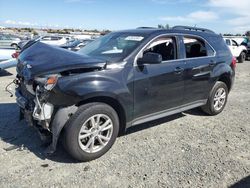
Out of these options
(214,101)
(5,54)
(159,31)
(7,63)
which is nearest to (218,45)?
(214,101)

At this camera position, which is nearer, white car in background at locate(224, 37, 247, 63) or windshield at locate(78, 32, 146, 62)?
windshield at locate(78, 32, 146, 62)

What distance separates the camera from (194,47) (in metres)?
5.33

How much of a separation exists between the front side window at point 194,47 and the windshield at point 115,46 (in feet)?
3.35

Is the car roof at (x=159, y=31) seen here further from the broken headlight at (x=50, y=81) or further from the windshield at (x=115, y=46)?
the broken headlight at (x=50, y=81)

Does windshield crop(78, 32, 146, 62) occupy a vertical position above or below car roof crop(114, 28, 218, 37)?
below

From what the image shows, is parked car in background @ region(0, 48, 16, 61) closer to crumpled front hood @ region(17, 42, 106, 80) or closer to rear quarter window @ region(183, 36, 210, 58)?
crumpled front hood @ region(17, 42, 106, 80)

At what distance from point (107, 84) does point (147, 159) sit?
1.21 meters

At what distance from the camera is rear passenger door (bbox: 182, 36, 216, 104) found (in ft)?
16.5

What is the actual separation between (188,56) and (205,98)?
1.07 meters

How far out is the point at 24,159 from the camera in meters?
3.82

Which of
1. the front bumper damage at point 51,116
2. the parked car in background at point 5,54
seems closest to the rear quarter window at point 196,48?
the front bumper damage at point 51,116

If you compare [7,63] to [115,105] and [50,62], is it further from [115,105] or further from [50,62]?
[115,105]

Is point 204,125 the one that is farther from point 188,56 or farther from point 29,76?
point 29,76

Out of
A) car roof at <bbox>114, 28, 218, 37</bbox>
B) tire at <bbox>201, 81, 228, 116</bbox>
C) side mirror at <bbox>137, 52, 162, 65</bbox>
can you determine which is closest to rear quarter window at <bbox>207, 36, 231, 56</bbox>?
car roof at <bbox>114, 28, 218, 37</bbox>
